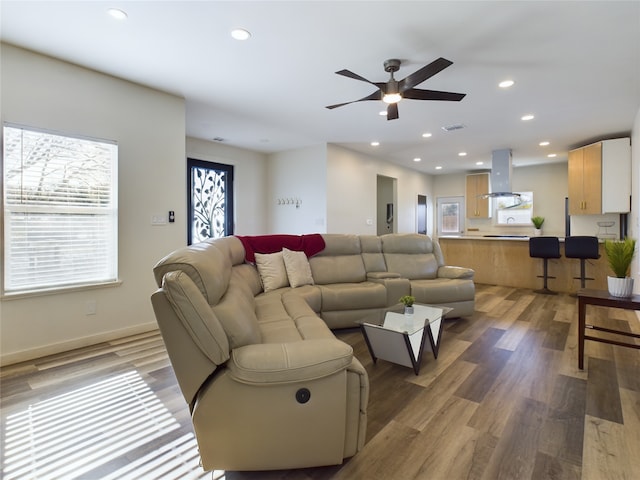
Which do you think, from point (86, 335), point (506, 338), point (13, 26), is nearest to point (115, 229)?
point (86, 335)

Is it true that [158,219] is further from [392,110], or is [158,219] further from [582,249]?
[582,249]

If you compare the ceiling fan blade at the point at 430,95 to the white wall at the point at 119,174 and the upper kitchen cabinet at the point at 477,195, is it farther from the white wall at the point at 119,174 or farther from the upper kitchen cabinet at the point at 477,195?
the upper kitchen cabinet at the point at 477,195

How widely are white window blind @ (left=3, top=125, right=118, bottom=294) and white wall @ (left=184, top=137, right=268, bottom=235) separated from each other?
261 centimetres

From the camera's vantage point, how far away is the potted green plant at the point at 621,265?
2332 millimetres

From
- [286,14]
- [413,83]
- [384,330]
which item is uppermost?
[286,14]

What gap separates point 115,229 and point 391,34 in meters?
3.17

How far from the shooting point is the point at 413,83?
8.68ft

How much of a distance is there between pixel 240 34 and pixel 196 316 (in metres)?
2.30

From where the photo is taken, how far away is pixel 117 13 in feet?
7.30

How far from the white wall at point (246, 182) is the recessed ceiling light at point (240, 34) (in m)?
3.37

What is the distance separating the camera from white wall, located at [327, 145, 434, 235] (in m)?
5.92

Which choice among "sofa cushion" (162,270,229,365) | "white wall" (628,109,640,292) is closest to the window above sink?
"white wall" (628,109,640,292)

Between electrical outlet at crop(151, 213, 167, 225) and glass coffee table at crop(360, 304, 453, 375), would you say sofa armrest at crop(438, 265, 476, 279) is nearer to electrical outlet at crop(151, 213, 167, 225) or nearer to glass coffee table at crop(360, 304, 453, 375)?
glass coffee table at crop(360, 304, 453, 375)

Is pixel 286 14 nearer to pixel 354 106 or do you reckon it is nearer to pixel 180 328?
pixel 354 106
